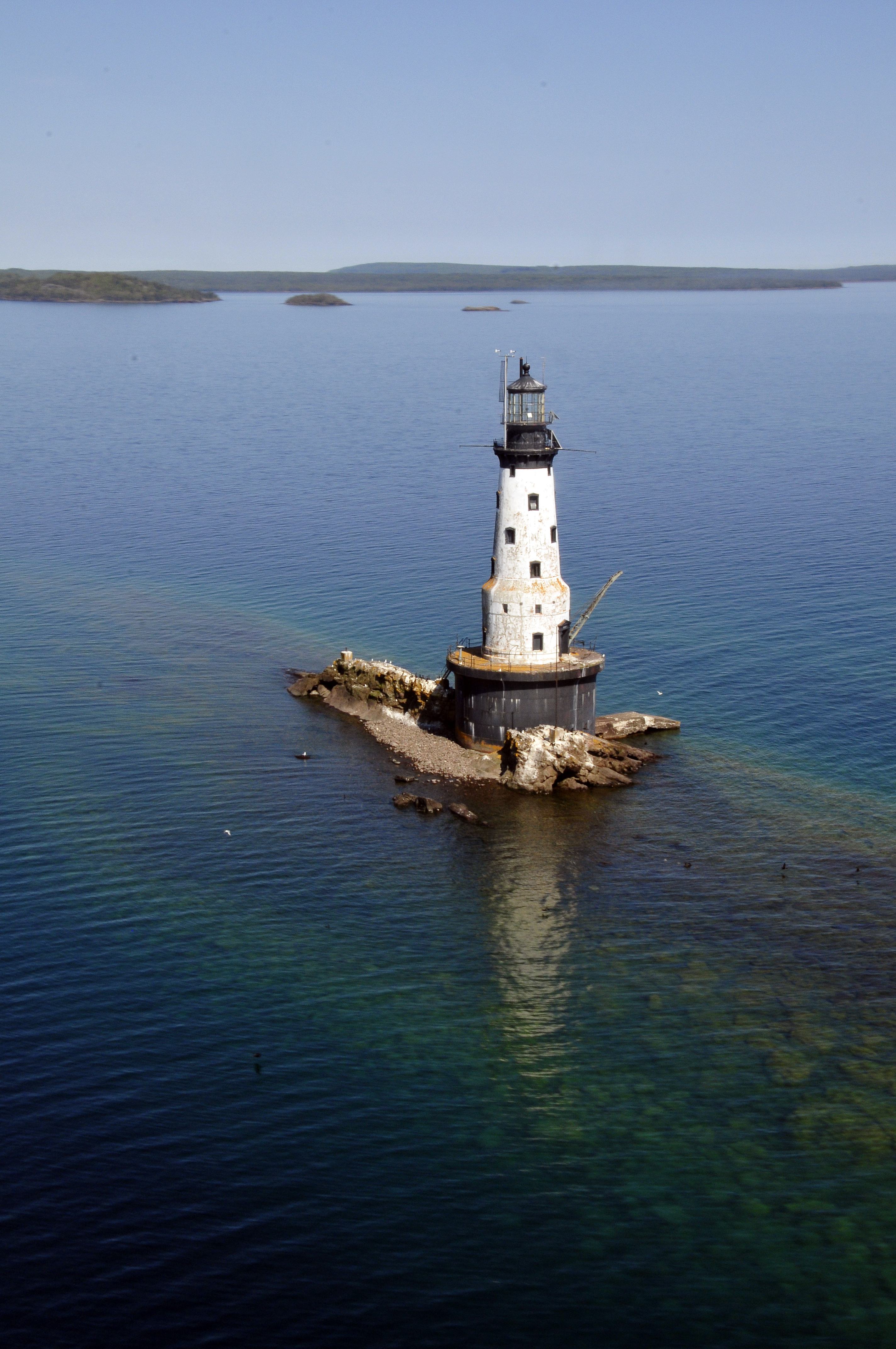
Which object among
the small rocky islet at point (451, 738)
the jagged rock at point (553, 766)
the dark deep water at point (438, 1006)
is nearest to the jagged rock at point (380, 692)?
the small rocky islet at point (451, 738)

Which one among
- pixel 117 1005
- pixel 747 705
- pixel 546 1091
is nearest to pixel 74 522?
pixel 747 705

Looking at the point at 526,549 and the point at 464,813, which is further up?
the point at 526,549

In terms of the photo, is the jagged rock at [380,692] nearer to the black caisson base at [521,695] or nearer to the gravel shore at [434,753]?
the gravel shore at [434,753]

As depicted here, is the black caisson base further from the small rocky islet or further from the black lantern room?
the black lantern room

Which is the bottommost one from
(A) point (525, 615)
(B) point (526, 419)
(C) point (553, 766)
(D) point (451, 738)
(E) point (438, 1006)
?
(E) point (438, 1006)

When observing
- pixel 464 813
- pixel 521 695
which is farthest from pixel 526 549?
pixel 464 813

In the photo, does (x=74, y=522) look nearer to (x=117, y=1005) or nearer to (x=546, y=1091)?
(x=117, y=1005)

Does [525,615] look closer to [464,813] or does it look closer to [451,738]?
[451,738]

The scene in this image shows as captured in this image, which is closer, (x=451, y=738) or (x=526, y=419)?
(x=526, y=419)
